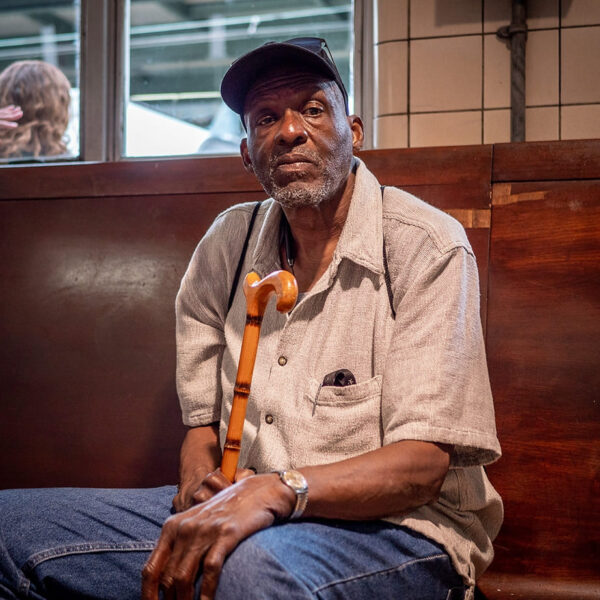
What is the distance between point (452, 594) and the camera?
4.31 ft

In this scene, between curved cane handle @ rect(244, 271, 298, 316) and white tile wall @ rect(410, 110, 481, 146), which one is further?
white tile wall @ rect(410, 110, 481, 146)

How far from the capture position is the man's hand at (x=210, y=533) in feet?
3.58

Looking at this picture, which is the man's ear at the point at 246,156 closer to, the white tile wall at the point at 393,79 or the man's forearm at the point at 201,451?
the man's forearm at the point at 201,451

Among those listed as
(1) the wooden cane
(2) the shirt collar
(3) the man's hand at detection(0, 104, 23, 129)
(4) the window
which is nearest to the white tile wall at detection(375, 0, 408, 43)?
(4) the window

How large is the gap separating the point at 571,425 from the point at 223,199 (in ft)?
3.08

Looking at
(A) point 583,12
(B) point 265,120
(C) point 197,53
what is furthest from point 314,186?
(C) point 197,53

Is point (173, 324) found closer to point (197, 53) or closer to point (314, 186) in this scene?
point (314, 186)

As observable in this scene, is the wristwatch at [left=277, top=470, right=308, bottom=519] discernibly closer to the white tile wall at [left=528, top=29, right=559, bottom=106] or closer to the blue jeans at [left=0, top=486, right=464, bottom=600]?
the blue jeans at [left=0, top=486, right=464, bottom=600]

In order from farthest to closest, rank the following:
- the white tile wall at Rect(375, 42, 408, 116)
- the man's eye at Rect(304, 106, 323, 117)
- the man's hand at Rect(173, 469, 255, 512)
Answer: the white tile wall at Rect(375, 42, 408, 116) → the man's eye at Rect(304, 106, 323, 117) → the man's hand at Rect(173, 469, 255, 512)

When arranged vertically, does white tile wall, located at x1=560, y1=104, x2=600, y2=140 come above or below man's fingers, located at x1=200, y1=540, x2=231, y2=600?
above

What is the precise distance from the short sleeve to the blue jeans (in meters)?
0.17

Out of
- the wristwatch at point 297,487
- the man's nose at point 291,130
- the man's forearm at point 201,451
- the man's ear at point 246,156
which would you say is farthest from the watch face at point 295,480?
the man's ear at point 246,156

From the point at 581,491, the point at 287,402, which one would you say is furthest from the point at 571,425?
the point at 287,402

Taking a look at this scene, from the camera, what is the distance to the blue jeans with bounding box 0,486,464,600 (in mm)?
1083
